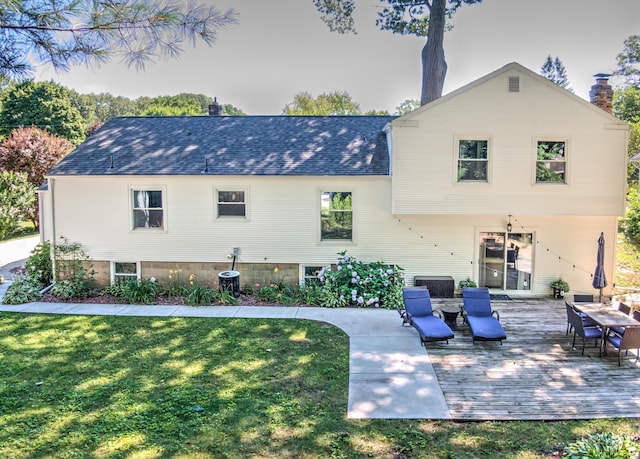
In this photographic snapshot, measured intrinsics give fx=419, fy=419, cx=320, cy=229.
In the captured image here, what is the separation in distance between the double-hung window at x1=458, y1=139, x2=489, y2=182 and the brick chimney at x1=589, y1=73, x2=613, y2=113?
4221mm

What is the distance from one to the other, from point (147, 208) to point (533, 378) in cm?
1242

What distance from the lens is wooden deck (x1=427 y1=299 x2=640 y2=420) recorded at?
7.02m

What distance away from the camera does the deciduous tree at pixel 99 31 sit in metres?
6.15

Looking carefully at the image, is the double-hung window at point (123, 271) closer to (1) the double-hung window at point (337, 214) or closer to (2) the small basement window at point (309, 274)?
(2) the small basement window at point (309, 274)

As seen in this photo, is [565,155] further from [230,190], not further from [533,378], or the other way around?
[230,190]

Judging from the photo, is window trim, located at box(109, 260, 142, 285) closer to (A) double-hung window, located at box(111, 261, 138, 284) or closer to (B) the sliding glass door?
(A) double-hung window, located at box(111, 261, 138, 284)

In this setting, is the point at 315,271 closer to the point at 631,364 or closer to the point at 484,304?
the point at 484,304

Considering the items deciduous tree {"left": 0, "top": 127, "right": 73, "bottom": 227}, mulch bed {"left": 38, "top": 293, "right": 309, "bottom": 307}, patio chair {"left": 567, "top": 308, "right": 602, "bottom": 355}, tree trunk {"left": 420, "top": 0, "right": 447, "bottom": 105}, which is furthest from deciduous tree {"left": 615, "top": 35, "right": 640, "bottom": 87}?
deciduous tree {"left": 0, "top": 127, "right": 73, "bottom": 227}

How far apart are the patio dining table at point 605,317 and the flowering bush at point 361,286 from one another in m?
4.94

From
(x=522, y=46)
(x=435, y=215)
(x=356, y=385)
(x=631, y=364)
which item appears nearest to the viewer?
(x=356, y=385)

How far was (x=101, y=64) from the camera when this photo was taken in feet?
22.3

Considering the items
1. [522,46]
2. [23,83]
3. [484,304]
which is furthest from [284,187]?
[522,46]

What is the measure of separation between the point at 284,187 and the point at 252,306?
4053mm

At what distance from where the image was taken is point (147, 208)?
568 inches
